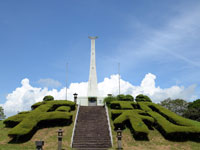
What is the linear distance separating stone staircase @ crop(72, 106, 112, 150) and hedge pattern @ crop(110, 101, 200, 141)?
1696 mm

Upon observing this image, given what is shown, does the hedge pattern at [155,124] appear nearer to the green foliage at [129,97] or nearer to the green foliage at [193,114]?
the green foliage at [129,97]

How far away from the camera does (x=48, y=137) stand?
19766mm

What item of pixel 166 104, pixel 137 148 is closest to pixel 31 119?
pixel 137 148

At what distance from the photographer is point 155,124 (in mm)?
23094

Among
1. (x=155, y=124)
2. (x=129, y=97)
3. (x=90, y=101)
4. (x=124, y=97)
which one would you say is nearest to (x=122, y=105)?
(x=155, y=124)

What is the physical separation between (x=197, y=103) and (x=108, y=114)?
3215cm

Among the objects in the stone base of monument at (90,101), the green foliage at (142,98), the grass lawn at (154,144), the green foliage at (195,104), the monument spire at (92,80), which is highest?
the monument spire at (92,80)

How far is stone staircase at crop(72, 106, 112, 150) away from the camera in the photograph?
19053 mm

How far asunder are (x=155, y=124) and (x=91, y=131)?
24.1ft

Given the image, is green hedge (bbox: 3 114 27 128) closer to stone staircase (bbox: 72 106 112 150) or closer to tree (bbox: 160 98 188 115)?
stone staircase (bbox: 72 106 112 150)

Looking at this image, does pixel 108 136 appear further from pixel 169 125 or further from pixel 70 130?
pixel 169 125

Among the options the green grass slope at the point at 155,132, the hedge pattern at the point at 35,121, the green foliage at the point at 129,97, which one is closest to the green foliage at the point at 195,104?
the green foliage at the point at 129,97

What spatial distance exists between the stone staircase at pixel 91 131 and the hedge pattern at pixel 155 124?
170 centimetres

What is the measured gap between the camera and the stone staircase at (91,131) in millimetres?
19053
